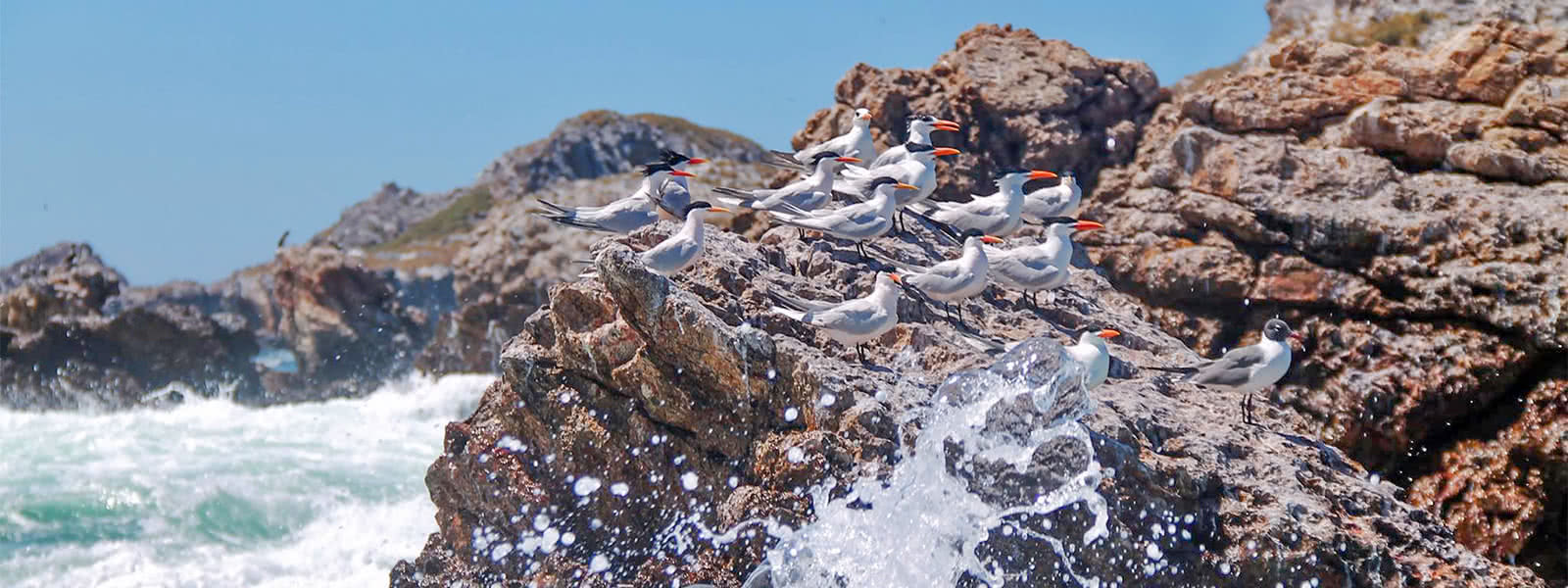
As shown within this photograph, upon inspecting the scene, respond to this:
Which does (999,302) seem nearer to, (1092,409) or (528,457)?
(1092,409)

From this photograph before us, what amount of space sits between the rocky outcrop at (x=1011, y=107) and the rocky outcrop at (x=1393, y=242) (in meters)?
0.68

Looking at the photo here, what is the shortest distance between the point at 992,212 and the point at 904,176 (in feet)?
2.72

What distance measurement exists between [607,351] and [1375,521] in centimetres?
499

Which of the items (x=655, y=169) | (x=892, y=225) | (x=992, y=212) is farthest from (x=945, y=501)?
(x=655, y=169)

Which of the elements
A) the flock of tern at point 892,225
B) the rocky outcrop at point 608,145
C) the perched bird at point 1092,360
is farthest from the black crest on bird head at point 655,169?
the rocky outcrop at point 608,145

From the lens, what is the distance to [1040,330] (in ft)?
31.3

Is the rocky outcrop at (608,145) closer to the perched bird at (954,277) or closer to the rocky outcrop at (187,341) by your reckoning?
the rocky outcrop at (187,341)

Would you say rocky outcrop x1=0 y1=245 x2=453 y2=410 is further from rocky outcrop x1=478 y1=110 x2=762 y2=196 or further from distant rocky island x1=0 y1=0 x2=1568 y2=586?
rocky outcrop x1=478 y1=110 x2=762 y2=196

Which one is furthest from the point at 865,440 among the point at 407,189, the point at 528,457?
the point at 407,189

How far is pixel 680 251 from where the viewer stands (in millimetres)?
8352

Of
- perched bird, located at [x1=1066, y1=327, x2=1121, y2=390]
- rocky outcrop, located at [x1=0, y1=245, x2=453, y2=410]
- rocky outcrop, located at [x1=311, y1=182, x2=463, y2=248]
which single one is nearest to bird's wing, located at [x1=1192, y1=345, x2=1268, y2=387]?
perched bird, located at [x1=1066, y1=327, x2=1121, y2=390]

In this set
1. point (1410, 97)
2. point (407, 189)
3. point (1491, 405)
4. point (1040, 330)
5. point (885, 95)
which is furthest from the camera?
point (407, 189)

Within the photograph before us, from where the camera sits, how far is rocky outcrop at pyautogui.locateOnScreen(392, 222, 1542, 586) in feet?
23.3

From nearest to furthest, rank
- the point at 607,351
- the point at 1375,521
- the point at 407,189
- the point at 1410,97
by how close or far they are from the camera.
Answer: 1. the point at 1375,521
2. the point at 607,351
3. the point at 1410,97
4. the point at 407,189
